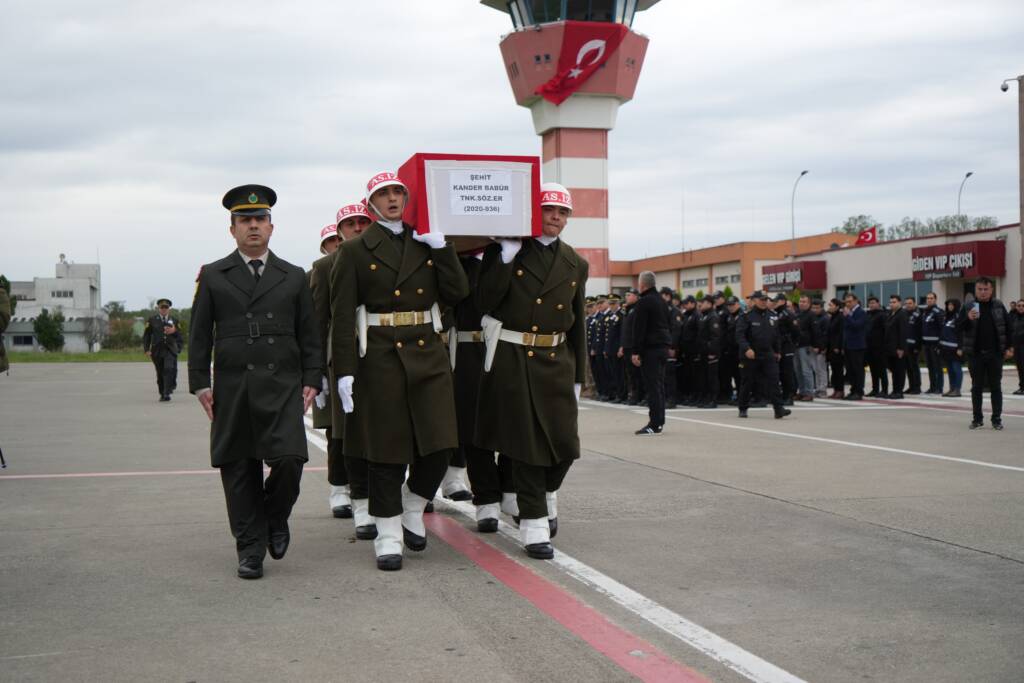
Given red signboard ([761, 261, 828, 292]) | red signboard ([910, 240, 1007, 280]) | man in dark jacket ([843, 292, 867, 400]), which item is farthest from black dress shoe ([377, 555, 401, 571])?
red signboard ([761, 261, 828, 292])

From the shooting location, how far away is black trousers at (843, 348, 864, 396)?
2062 centimetres

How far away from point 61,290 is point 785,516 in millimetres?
144881

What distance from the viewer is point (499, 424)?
6.46m

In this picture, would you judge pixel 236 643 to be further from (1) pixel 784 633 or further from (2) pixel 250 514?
(1) pixel 784 633

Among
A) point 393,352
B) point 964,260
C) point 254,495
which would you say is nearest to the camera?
point 254,495

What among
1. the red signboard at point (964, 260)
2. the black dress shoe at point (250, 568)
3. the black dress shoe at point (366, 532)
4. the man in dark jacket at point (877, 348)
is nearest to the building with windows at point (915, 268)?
the red signboard at point (964, 260)

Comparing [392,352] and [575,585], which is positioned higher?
[392,352]

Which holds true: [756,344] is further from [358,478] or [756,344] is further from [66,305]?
[66,305]

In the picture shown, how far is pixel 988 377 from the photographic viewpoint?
46.6 feet

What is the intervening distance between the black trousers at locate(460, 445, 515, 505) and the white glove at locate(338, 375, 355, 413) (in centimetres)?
114

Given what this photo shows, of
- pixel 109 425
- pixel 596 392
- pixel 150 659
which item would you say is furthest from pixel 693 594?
pixel 596 392

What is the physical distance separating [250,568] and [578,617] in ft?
5.90

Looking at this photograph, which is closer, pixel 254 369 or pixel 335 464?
pixel 254 369

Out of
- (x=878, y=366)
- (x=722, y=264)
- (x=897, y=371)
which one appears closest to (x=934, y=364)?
(x=897, y=371)
